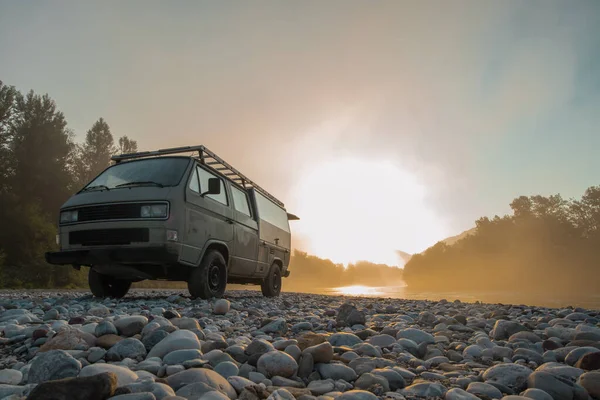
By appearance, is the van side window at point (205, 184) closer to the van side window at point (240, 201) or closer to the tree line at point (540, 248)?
the van side window at point (240, 201)

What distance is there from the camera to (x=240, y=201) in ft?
26.8

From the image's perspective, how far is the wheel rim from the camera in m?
6.62

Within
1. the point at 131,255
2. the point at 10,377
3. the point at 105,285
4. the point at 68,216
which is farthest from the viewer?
the point at 105,285

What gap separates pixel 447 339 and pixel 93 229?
211 inches

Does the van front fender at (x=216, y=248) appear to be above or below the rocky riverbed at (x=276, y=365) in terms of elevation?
above

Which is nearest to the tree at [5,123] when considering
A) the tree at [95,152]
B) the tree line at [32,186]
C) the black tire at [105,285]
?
the tree line at [32,186]

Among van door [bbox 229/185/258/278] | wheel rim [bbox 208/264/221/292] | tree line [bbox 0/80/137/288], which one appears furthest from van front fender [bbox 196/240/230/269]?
tree line [bbox 0/80/137/288]

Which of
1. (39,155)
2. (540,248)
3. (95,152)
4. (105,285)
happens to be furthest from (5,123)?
(540,248)

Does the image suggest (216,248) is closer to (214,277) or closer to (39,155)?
(214,277)

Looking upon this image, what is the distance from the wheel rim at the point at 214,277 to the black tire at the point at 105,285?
2225mm

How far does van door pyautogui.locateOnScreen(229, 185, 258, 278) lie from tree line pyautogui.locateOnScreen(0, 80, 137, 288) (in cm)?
2286

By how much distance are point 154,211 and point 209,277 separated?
5.43 feet

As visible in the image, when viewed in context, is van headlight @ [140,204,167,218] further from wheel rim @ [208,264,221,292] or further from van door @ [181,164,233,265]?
wheel rim @ [208,264,221,292]

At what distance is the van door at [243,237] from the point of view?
750cm
